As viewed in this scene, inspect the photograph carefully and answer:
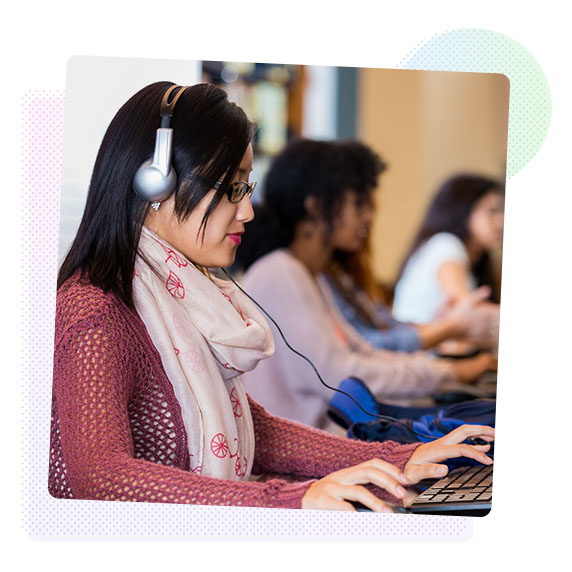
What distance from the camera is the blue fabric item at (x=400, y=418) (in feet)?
3.59

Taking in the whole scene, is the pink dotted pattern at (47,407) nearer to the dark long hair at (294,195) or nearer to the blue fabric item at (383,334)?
the dark long hair at (294,195)

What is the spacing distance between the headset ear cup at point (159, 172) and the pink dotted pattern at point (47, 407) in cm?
15

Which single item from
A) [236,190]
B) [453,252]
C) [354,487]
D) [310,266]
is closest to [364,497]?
[354,487]

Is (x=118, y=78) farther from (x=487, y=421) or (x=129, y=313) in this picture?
(x=487, y=421)

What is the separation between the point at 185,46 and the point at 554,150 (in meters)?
0.51

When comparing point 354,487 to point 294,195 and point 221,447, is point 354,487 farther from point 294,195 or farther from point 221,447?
point 294,195

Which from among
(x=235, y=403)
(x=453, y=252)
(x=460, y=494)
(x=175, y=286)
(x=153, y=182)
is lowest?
(x=460, y=494)

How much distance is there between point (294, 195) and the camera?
1634mm

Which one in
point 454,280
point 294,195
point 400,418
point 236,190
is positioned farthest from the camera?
point 454,280

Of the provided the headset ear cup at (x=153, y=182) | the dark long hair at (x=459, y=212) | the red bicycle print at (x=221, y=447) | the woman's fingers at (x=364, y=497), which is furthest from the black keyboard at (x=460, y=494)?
the dark long hair at (x=459, y=212)

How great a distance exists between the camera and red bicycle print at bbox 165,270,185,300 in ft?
3.03

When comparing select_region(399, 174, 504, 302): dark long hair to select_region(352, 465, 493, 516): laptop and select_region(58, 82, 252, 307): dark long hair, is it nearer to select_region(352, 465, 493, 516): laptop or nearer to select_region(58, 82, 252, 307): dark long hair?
select_region(352, 465, 493, 516): laptop

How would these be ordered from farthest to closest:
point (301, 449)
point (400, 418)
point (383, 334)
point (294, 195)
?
point (383, 334) → point (294, 195) → point (400, 418) → point (301, 449)

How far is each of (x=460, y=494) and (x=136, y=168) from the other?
1.91ft
